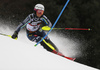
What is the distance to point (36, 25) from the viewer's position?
267 centimetres

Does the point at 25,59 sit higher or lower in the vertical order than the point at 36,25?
higher

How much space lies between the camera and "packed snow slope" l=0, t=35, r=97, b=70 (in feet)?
4.56

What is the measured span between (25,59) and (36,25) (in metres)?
1.21

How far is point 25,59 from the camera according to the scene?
1511 mm

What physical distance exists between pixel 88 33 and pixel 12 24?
2.79 meters

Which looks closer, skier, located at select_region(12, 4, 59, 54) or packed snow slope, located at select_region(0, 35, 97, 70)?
packed snow slope, located at select_region(0, 35, 97, 70)

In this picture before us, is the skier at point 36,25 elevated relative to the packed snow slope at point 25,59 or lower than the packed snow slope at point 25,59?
lower

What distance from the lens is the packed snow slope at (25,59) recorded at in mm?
1391

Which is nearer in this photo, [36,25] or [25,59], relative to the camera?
[25,59]

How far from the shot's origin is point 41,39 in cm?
261

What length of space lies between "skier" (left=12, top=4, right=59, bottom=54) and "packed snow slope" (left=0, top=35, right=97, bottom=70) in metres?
0.81

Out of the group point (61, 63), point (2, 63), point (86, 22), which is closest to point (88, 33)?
point (86, 22)

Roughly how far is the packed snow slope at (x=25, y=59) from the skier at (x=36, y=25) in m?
0.81

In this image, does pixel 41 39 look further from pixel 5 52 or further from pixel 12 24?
pixel 12 24
